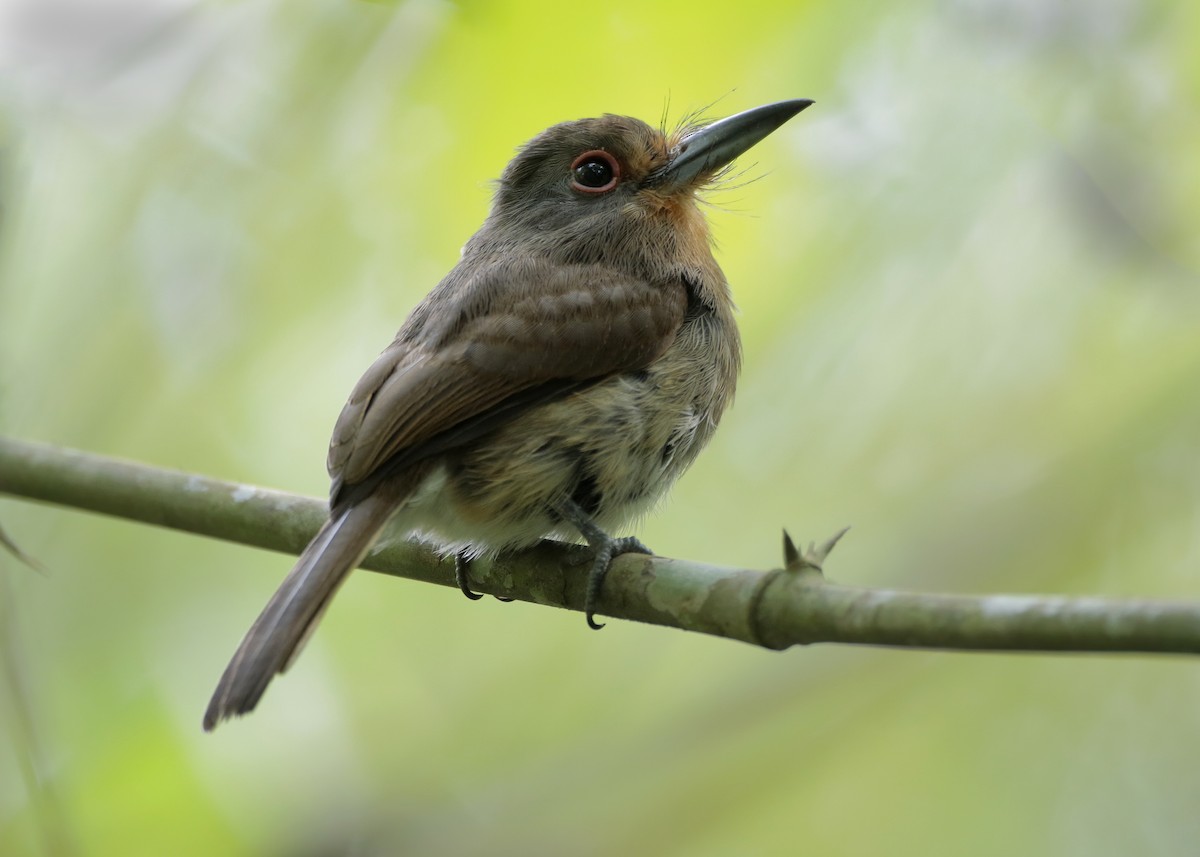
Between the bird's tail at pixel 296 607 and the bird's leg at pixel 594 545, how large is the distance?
1.44ft

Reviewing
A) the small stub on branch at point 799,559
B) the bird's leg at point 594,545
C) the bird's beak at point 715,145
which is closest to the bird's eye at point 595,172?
the bird's beak at point 715,145

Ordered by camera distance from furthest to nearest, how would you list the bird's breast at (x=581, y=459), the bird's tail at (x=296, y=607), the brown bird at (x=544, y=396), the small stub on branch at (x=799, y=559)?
the bird's breast at (x=581, y=459), the brown bird at (x=544, y=396), the bird's tail at (x=296, y=607), the small stub on branch at (x=799, y=559)

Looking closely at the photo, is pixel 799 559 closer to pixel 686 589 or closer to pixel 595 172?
pixel 686 589

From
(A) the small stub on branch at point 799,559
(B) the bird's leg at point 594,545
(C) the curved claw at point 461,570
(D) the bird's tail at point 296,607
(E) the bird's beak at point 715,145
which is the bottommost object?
(C) the curved claw at point 461,570

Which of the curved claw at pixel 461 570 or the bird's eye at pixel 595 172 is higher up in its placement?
the bird's eye at pixel 595 172

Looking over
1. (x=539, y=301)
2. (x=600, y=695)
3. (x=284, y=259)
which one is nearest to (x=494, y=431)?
(x=539, y=301)

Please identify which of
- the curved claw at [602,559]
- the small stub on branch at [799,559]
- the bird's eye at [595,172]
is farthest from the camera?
the bird's eye at [595,172]

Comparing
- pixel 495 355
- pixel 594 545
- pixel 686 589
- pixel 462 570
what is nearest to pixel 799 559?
pixel 686 589

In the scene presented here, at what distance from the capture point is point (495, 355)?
298cm

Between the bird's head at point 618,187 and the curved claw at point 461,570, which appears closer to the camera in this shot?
the curved claw at point 461,570

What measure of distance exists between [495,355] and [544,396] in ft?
0.49

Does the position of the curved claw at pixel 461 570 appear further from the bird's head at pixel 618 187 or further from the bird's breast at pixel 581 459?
the bird's head at pixel 618 187

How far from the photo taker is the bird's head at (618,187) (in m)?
3.44

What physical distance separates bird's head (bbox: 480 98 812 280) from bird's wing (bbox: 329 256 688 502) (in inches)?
7.1
